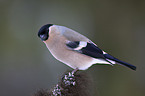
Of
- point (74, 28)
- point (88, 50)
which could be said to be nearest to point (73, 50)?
point (88, 50)

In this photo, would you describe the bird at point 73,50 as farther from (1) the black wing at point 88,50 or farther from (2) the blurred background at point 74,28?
(2) the blurred background at point 74,28

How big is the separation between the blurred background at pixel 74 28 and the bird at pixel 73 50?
113 cm

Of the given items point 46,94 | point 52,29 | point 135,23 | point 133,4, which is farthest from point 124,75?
point 46,94

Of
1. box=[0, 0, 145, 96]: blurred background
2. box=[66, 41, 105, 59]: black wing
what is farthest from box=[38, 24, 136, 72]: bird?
box=[0, 0, 145, 96]: blurred background

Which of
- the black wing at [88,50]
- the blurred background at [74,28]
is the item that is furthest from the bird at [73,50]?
the blurred background at [74,28]

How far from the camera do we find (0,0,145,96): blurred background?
2.38 metres

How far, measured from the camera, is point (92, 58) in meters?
1.17

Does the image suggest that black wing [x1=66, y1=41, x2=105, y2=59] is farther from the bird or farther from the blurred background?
the blurred background

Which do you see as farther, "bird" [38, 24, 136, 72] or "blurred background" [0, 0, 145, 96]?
"blurred background" [0, 0, 145, 96]

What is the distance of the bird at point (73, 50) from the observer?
114cm

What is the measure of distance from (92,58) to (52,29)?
28 cm

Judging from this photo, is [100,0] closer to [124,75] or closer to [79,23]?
[79,23]

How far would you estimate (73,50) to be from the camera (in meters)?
1.16

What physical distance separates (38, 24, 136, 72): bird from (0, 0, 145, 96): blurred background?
113 cm
